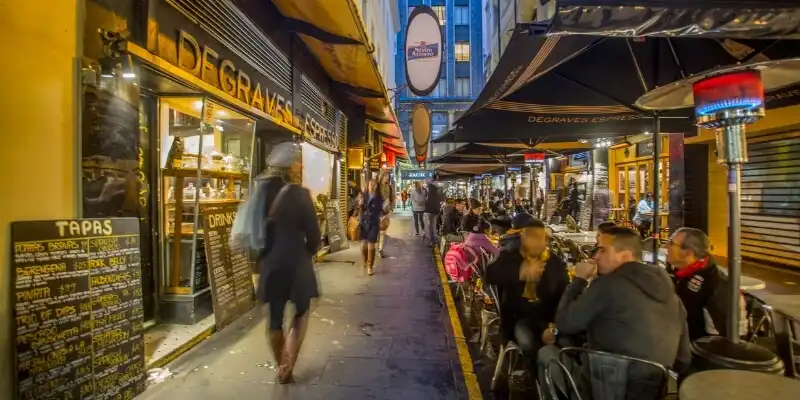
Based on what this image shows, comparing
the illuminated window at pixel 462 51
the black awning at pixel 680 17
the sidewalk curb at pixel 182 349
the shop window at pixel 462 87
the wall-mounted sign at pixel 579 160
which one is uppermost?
the illuminated window at pixel 462 51

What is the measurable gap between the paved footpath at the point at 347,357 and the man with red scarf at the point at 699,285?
1.94 meters

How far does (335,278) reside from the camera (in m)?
8.63

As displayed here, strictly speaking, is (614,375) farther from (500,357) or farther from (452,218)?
(452,218)

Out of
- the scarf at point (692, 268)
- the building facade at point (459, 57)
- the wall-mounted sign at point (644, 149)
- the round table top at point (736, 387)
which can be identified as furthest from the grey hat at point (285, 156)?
the building facade at point (459, 57)

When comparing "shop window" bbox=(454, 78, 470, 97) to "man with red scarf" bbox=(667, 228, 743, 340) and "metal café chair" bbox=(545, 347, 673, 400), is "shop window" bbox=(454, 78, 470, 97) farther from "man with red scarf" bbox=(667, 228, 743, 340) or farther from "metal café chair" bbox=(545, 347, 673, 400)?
"metal café chair" bbox=(545, 347, 673, 400)

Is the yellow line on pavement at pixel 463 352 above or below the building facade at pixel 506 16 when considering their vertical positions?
below

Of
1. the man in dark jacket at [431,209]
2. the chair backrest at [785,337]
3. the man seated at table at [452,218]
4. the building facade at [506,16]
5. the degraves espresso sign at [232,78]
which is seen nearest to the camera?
the chair backrest at [785,337]

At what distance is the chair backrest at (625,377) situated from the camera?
247 cm

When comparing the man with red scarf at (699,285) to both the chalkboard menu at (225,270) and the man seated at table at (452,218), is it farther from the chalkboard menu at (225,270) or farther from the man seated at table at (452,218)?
the man seated at table at (452,218)

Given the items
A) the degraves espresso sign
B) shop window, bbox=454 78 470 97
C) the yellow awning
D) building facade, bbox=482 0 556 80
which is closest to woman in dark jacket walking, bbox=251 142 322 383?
the degraves espresso sign

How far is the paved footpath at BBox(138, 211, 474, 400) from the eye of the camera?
3877 millimetres

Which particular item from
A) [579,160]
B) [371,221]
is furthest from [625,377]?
[579,160]

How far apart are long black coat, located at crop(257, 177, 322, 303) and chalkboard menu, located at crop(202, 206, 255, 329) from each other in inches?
55.4

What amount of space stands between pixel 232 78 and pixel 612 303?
17.8ft
